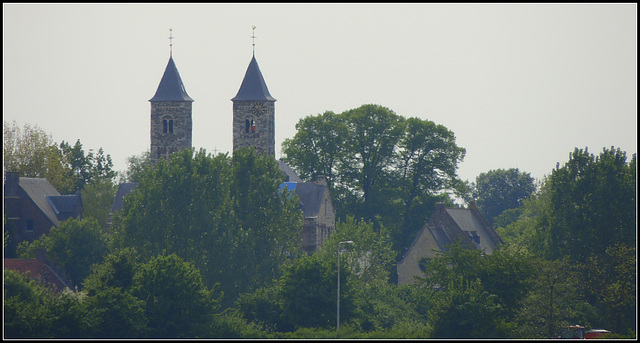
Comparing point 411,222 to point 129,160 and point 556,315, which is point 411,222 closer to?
point 556,315

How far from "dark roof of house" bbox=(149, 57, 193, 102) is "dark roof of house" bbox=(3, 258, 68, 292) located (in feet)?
80.7

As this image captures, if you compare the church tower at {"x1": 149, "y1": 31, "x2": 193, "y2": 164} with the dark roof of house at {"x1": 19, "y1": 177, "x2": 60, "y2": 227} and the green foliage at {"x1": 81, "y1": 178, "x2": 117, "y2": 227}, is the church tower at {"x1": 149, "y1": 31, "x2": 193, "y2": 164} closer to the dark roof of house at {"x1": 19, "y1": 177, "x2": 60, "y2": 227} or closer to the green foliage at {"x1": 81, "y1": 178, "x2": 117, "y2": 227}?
the green foliage at {"x1": 81, "y1": 178, "x2": 117, "y2": 227}

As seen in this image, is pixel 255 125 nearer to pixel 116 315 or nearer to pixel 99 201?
pixel 99 201

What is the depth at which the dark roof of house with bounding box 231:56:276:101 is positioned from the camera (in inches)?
3895

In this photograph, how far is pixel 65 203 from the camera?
318ft

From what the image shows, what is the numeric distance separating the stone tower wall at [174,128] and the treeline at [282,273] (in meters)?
16.1

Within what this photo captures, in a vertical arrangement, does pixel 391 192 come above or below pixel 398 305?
above

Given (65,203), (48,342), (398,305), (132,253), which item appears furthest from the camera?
(65,203)

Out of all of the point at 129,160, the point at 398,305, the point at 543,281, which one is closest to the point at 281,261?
the point at 398,305

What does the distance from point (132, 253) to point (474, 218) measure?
1687 inches

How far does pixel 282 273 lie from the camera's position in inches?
2778

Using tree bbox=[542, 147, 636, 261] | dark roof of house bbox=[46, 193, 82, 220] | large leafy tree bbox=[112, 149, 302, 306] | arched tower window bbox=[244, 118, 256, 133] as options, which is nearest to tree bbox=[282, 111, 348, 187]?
arched tower window bbox=[244, 118, 256, 133]

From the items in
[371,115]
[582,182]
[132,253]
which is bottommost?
[132,253]

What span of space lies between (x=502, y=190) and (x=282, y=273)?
98045mm
